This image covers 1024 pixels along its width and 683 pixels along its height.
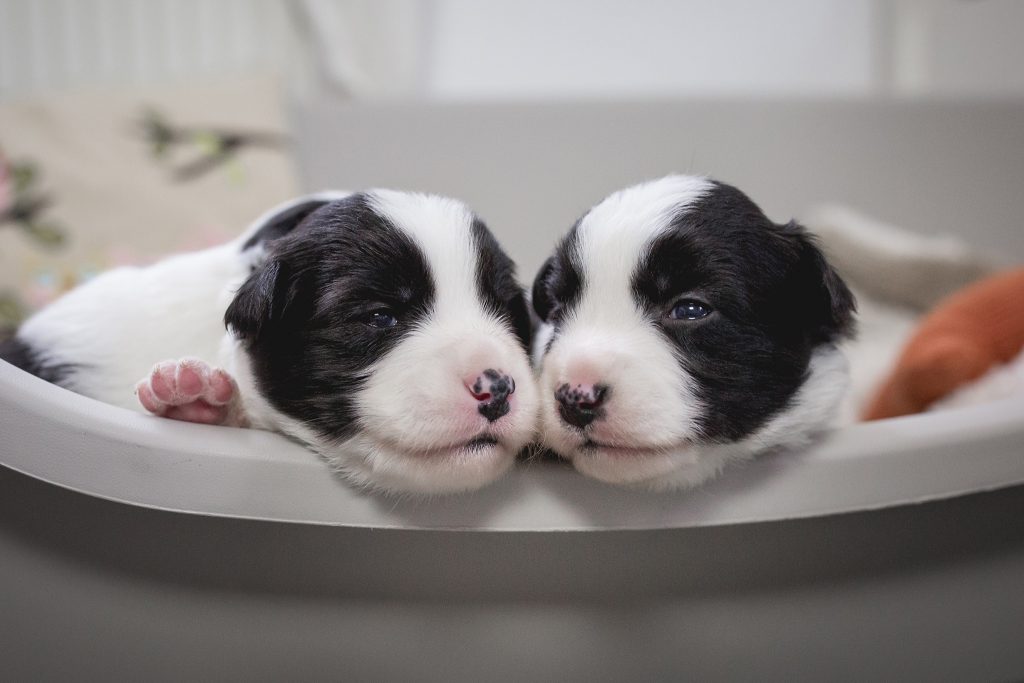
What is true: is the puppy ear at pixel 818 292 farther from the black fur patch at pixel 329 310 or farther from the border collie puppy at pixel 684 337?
the black fur patch at pixel 329 310

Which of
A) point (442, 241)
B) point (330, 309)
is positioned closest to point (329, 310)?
point (330, 309)

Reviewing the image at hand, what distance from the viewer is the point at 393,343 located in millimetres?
1000

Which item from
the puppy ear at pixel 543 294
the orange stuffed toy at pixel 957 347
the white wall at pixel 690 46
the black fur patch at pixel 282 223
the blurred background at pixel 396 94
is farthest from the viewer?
the white wall at pixel 690 46

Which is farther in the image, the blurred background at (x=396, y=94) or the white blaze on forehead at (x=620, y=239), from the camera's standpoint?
the blurred background at (x=396, y=94)

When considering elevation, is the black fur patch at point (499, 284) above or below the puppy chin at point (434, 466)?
above

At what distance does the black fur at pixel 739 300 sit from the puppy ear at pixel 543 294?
0.07 metres

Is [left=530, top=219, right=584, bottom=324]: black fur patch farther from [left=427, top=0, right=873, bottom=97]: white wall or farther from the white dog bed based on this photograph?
[left=427, top=0, right=873, bottom=97]: white wall

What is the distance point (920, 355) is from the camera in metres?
1.54

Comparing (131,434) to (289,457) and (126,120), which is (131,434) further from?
(126,120)

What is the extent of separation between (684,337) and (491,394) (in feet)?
0.79

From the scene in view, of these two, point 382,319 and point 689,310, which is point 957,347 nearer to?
point 689,310

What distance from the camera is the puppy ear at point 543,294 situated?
1195 mm

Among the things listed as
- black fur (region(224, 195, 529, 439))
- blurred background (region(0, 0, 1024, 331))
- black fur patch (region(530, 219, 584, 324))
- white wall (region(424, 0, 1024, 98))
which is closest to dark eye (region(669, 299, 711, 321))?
black fur patch (region(530, 219, 584, 324))

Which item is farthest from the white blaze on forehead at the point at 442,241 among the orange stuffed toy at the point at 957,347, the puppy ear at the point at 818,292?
the orange stuffed toy at the point at 957,347
